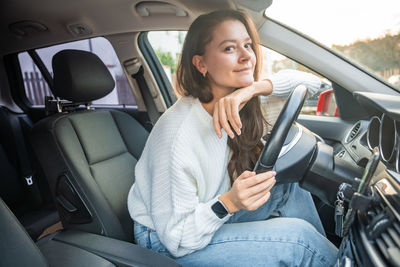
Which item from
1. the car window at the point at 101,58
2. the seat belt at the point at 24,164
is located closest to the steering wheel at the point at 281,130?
the car window at the point at 101,58

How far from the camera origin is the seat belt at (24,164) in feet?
7.91

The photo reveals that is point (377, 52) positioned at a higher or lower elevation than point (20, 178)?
higher

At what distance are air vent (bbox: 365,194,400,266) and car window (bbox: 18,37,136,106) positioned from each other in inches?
80.2

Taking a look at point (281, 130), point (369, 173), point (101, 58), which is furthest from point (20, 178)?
point (369, 173)

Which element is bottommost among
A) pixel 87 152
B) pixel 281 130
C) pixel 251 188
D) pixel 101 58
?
pixel 251 188

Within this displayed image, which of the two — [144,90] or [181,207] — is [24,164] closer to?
[144,90]

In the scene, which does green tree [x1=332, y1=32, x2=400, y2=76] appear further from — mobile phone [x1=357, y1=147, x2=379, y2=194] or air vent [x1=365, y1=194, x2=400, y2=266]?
air vent [x1=365, y1=194, x2=400, y2=266]

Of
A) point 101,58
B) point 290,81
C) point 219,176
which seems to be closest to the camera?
point 219,176

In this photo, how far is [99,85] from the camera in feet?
5.12

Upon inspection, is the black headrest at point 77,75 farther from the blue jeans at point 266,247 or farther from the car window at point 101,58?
the blue jeans at point 266,247

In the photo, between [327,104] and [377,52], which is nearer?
[377,52]

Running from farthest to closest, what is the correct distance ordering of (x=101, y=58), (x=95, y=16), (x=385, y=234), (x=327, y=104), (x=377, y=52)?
1. (x=101, y=58)
2. (x=95, y=16)
3. (x=327, y=104)
4. (x=377, y=52)
5. (x=385, y=234)

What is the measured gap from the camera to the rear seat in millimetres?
2309

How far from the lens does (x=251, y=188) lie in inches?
30.7
